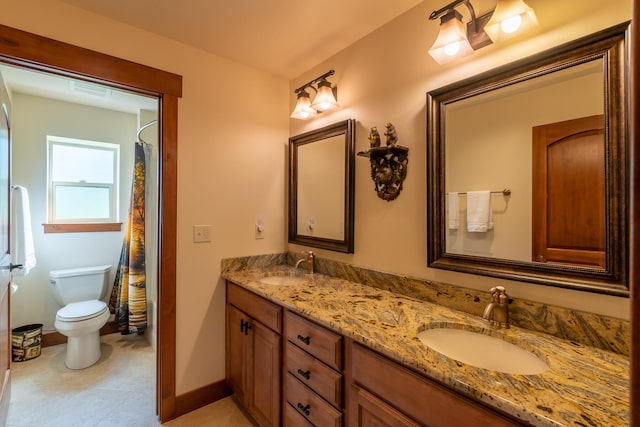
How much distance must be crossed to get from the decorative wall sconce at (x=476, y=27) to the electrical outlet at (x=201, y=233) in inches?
65.5

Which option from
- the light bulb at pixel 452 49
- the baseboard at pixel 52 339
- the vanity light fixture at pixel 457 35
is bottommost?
the baseboard at pixel 52 339

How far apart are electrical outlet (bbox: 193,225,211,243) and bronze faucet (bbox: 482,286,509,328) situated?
1663 millimetres

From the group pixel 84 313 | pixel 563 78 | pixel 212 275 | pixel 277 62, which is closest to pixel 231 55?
pixel 277 62

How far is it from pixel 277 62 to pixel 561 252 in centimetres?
202

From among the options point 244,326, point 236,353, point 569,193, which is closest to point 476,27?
point 569,193

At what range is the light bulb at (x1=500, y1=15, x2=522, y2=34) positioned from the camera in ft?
3.68

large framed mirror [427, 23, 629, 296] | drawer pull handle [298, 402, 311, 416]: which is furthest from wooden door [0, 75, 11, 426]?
large framed mirror [427, 23, 629, 296]

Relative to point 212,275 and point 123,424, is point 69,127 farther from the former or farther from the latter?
point 123,424

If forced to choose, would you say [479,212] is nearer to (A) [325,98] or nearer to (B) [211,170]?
(A) [325,98]

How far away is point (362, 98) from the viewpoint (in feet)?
6.02

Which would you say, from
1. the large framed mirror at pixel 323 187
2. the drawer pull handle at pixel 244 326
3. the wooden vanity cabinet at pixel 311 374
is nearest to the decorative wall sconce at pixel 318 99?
the large framed mirror at pixel 323 187

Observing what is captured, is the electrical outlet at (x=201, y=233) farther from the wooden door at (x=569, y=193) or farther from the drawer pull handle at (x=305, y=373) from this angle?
the wooden door at (x=569, y=193)

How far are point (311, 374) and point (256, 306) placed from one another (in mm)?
543

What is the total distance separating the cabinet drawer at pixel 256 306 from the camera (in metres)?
1.54
